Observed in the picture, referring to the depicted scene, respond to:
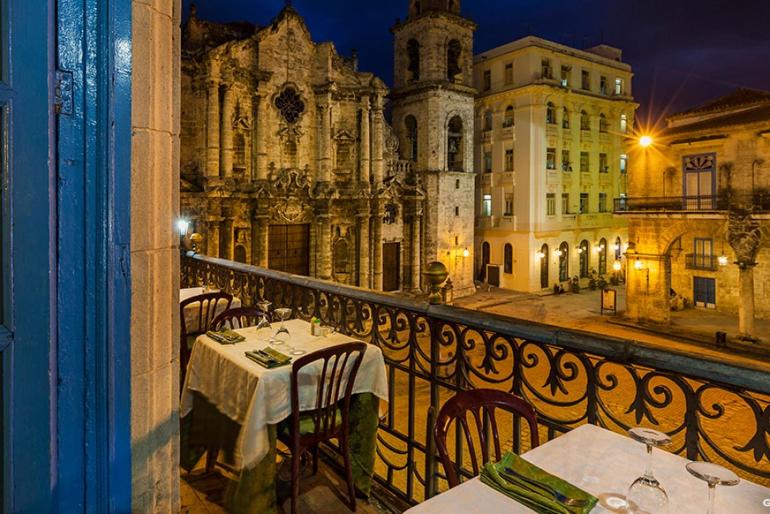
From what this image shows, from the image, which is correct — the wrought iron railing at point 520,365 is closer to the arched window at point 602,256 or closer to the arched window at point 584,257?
the arched window at point 584,257

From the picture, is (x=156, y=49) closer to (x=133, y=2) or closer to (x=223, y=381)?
(x=133, y=2)

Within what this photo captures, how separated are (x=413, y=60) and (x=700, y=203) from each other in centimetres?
1839

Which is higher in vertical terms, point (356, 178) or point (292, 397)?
point (356, 178)

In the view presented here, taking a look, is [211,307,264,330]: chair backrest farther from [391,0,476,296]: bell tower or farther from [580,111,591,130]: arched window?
[580,111,591,130]: arched window

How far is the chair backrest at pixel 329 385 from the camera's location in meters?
3.90

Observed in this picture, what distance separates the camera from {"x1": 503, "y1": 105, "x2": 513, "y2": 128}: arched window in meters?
34.2

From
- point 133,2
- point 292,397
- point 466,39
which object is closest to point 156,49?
point 133,2

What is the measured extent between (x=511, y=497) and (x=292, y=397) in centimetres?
236

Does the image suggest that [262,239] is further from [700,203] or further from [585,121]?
[585,121]

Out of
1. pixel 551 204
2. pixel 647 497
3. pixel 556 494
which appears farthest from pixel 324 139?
pixel 647 497

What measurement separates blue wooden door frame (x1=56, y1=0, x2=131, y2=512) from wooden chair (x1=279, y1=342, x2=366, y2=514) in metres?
1.87

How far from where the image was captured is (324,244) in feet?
87.0

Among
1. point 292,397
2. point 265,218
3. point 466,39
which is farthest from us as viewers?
point 466,39

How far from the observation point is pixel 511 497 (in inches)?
75.6
